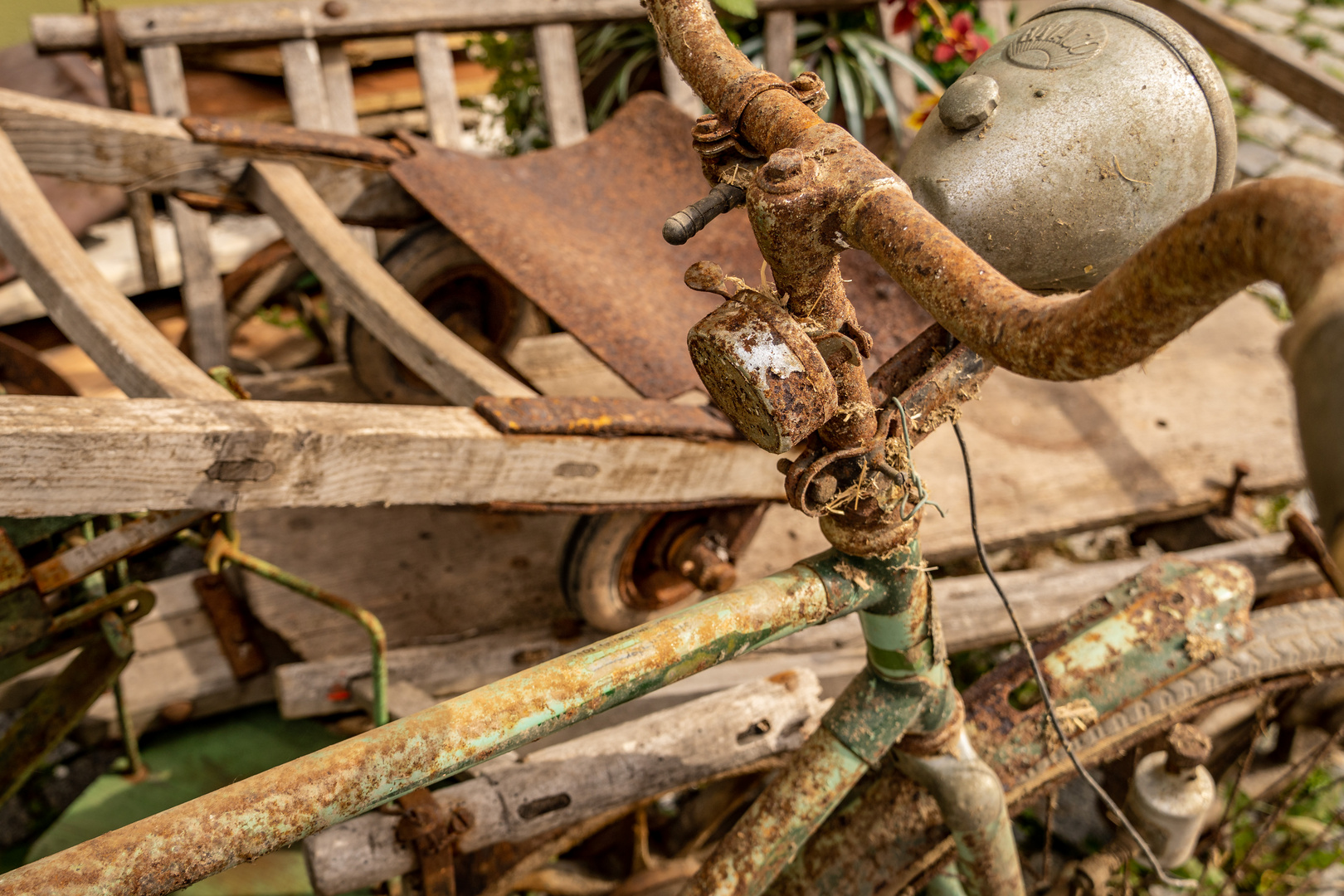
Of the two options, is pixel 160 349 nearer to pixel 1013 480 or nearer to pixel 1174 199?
pixel 1174 199

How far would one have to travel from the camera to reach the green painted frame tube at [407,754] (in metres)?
0.86

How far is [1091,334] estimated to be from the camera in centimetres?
75

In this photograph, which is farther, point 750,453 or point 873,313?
point 873,313

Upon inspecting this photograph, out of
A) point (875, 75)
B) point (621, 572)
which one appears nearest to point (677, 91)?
point (875, 75)

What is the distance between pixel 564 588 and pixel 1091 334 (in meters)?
1.65

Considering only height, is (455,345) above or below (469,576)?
Answer: above

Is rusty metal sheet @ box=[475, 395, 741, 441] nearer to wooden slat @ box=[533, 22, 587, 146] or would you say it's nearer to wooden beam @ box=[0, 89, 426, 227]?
wooden beam @ box=[0, 89, 426, 227]

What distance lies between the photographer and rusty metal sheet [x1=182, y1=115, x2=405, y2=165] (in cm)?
223

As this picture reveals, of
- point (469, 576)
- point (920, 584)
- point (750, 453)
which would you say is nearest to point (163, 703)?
point (469, 576)

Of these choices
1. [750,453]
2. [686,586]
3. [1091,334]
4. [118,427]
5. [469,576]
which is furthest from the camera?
[469,576]

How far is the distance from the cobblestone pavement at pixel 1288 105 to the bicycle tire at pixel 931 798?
319cm

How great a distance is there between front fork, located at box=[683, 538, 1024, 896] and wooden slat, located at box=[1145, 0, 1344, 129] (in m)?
3.29

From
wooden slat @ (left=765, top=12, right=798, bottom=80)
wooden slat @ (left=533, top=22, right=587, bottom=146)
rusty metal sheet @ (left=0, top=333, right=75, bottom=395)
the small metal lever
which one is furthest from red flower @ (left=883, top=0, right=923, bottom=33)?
rusty metal sheet @ (left=0, top=333, right=75, bottom=395)

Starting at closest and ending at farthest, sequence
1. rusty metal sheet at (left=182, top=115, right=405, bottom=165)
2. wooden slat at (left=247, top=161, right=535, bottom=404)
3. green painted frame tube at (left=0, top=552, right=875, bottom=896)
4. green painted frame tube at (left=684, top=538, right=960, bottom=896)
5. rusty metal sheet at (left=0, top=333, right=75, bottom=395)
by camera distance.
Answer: green painted frame tube at (left=0, top=552, right=875, bottom=896)
green painted frame tube at (left=684, top=538, right=960, bottom=896)
wooden slat at (left=247, top=161, right=535, bottom=404)
rusty metal sheet at (left=182, top=115, right=405, bottom=165)
rusty metal sheet at (left=0, top=333, right=75, bottom=395)
